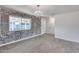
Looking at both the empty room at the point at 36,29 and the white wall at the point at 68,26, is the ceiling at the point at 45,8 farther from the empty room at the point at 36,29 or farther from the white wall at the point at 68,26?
the white wall at the point at 68,26

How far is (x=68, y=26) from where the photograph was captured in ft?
→ 16.6

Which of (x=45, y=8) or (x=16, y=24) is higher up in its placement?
(x=45, y=8)

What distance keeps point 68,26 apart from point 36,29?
184 centimetres

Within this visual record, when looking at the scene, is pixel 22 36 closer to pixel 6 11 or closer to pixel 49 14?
pixel 6 11

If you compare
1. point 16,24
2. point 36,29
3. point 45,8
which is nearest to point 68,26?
point 36,29

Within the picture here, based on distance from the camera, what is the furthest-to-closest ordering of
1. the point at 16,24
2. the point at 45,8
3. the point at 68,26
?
the point at 68,26 → the point at 45,8 → the point at 16,24

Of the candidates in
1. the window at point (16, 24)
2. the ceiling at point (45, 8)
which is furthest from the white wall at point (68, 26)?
the window at point (16, 24)

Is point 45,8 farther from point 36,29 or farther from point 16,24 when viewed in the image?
point 36,29

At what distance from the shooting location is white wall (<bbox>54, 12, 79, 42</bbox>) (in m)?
4.62

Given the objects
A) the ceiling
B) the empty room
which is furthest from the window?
the ceiling

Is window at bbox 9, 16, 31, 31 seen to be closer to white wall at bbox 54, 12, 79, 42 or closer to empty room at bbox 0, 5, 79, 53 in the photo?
empty room at bbox 0, 5, 79, 53
